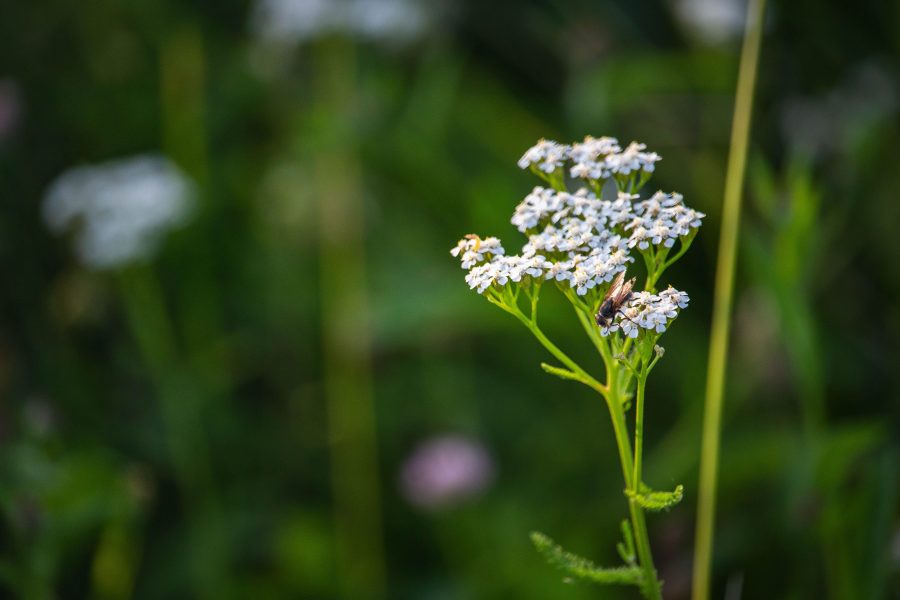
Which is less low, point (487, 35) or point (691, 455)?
point (487, 35)

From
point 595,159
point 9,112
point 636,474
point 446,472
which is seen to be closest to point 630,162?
point 595,159

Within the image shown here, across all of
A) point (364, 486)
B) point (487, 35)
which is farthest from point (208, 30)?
point (364, 486)

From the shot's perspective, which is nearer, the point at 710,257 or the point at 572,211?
the point at 572,211

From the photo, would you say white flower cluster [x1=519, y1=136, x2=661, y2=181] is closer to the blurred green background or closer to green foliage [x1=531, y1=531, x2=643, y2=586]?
green foliage [x1=531, y1=531, x2=643, y2=586]

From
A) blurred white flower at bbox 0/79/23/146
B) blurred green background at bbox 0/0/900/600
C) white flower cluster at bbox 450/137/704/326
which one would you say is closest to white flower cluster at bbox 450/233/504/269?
white flower cluster at bbox 450/137/704/326

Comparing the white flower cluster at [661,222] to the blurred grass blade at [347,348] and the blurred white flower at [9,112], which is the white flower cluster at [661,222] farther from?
the blurred white flower at [9,112]

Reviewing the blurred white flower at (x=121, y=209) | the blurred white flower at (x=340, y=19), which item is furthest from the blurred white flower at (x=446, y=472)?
the blurred white flower at (x=340, y=19)

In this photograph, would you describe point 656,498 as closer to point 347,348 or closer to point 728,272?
point 728,272

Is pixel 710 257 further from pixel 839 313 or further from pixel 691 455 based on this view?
pixel 691 455
